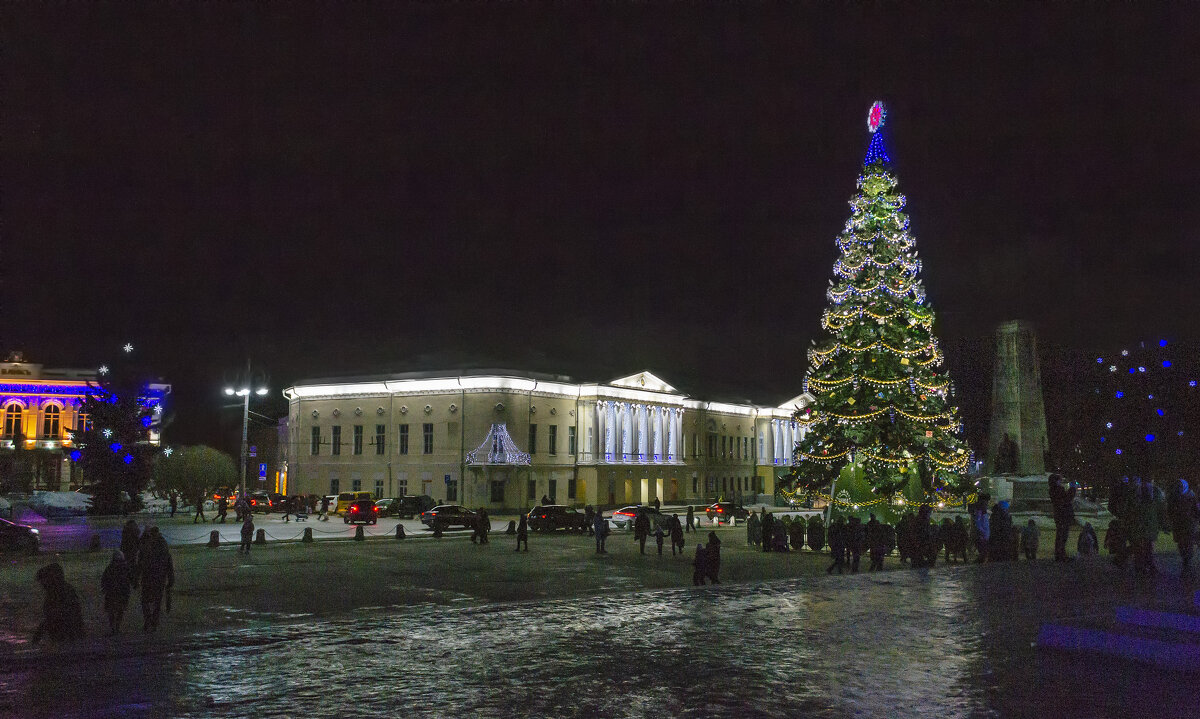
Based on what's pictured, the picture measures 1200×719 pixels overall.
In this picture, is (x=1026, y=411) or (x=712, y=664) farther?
(x=1026, y=411)

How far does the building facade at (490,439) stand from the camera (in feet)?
203

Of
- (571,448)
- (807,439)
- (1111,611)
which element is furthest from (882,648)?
(571,448)

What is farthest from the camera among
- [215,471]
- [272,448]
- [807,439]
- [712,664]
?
[272,448]

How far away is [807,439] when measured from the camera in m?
31.4

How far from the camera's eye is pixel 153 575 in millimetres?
14773

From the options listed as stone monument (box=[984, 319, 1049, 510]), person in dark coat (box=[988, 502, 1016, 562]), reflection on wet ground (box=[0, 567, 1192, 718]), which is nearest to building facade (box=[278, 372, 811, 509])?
stone monument (box=[984, 319, 1049, 510])

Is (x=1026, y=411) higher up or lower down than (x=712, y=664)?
higher up

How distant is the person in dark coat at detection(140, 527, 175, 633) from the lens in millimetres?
14583

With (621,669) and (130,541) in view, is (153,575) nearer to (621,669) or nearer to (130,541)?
(130,541)

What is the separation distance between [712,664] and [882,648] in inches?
91.1

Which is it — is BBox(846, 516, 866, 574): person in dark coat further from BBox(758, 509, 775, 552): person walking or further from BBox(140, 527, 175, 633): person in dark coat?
BBox(140, 527, 175, 633): person in dark coat

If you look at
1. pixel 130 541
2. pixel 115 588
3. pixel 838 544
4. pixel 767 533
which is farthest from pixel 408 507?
pixel 115 588

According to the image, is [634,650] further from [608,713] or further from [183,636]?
[183,636]

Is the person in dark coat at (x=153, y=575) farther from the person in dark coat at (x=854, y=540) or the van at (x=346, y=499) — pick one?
the van at (x=346, y=499)
